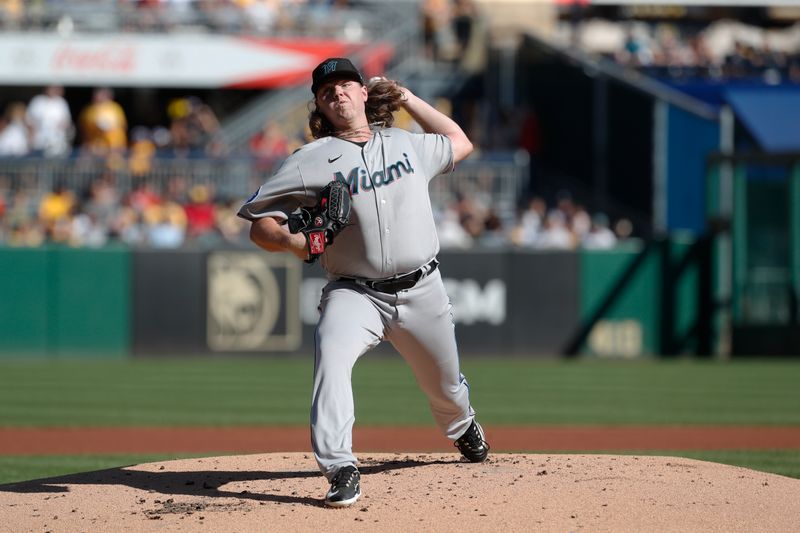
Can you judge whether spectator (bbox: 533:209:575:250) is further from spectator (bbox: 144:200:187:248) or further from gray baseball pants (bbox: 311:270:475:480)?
gray baseball pants (bbox: 311:270:475:480)

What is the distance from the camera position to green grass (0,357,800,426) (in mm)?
10898

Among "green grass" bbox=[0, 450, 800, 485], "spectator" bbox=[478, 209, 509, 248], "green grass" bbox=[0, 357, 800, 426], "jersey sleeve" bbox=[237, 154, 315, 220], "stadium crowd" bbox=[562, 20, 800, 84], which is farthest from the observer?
"stadium crowd" bbox=[562, 20, 800, 84]

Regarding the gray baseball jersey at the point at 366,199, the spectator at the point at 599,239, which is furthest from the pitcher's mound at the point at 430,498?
the spectator at the point at 599,239

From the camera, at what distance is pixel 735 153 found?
18.9 metres

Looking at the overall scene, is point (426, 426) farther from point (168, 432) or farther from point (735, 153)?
point (735, 153)

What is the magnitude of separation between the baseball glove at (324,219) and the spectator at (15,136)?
14791 millimetres

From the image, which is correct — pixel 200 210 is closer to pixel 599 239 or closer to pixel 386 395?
pixel 599 239

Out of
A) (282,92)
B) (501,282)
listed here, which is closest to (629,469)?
(501,282)

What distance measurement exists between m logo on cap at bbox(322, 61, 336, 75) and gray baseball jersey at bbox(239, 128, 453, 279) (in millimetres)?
328

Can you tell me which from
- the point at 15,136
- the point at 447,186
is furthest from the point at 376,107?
the point at 15,136

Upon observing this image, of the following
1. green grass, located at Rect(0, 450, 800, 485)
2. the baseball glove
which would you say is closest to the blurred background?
green grass, located at Rect(0, 450, 800, 485)

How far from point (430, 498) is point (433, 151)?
154 centimetres

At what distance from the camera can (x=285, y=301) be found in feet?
59.2

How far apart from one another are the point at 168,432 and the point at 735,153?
37.7ft
